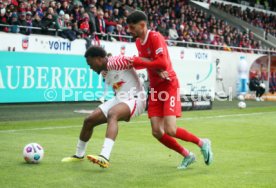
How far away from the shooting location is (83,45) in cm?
2464

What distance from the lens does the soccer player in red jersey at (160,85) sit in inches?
319

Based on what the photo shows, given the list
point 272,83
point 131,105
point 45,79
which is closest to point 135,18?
point 131,105

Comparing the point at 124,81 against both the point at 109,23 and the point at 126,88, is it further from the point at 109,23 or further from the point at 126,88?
the point at 109,23

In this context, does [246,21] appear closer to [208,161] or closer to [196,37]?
[196,37]

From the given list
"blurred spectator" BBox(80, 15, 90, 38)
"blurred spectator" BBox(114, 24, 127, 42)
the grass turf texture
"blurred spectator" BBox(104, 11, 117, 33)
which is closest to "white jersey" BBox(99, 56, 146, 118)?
the grass turf texture

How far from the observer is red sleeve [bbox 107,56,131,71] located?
8.25 m

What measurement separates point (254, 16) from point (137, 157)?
41.7 metres

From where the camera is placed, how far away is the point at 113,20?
28328mm

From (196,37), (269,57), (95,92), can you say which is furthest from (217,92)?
(95,92)

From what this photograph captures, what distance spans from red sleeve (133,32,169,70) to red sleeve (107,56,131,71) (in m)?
0.15

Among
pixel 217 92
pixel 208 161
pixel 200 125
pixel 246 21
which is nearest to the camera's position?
pixel 208 161

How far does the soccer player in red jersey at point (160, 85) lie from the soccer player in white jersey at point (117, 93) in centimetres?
24

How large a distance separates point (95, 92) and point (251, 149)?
13.9 meters

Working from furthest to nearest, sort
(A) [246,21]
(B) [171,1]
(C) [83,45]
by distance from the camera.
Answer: (A) [246,21], (B) [171,1], (C) [83,45]
